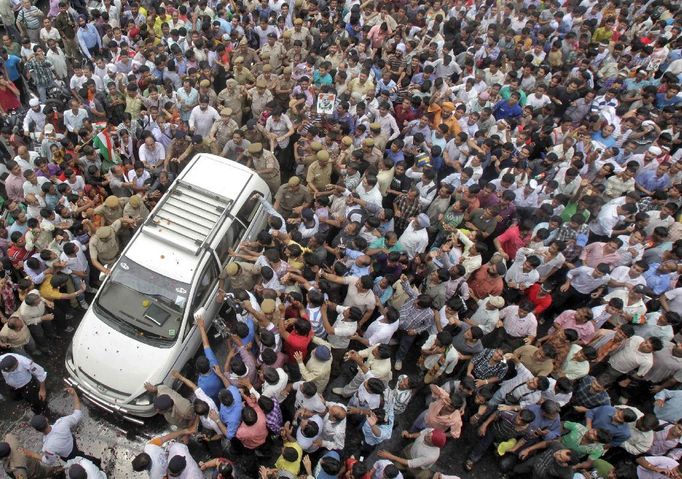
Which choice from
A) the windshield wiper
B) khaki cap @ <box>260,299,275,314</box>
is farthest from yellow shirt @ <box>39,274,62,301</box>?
khaki cap @ <box>260,299,275,314</box>

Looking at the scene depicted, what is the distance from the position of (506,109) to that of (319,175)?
174 inches

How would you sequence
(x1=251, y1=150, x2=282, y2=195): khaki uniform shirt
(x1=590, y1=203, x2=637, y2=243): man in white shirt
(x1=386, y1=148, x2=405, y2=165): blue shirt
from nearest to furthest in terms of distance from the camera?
(x1=590, y1=203, x2=637, y2=243): man in white shirt, (x1=251, y1=150, x2=282, y2=195): khaki uniform shirt, (x1=386, y1=148, x2=405, y2=165): blue shirt

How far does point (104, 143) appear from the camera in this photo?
8836 millimetres

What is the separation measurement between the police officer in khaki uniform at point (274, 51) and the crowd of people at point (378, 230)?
0.04 m

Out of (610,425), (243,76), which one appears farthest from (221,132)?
(610,425)

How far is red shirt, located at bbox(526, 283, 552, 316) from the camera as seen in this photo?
7637 millimetres

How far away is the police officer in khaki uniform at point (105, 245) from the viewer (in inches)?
292

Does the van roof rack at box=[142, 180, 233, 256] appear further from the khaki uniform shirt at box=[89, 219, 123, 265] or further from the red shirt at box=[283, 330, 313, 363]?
the red shirt at box=[283, 330, 313, 363]

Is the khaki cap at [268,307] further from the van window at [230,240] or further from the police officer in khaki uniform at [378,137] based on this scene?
the police officer in khaki uniform at [378,137]

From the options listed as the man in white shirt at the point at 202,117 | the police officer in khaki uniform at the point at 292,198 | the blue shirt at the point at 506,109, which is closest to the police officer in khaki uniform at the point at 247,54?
the man in white shirt at the point at 202,117

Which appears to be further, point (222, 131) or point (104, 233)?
point (222, 131)

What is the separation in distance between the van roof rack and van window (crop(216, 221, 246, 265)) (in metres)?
0.21

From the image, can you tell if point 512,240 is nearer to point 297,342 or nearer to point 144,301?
point 297,342

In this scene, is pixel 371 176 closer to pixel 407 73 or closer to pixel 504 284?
pixel 504 284
